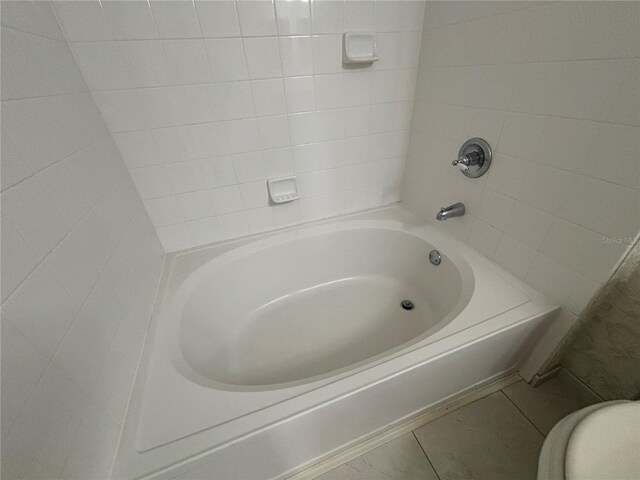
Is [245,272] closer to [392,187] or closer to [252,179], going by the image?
[252,179]

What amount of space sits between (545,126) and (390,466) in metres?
1.16

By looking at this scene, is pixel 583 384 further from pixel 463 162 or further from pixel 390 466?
pixel 463 162

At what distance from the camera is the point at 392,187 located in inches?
58.2

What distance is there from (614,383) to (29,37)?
1941mm

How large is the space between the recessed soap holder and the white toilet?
1123 mm

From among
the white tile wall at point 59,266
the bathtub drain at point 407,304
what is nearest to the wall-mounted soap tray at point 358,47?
the white tile wall at point 59,266

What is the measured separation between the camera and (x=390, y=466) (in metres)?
0.85

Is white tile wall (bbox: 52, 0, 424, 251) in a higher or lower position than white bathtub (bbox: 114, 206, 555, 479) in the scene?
higher

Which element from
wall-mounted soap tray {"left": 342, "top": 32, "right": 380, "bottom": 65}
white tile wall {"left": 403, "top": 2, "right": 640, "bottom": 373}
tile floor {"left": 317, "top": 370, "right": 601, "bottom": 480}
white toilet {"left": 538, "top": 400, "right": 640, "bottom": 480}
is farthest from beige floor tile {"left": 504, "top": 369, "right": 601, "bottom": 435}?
wall-mounted soap tray {"left": 342, "top": 32, "right": 380, "bottom": 65}

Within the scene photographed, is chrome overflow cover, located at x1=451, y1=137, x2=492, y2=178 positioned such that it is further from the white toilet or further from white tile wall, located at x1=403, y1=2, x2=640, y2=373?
the white toilet

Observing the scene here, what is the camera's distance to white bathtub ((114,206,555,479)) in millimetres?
625

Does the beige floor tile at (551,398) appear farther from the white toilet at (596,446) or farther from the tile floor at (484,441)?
the white toilet at (596,446)

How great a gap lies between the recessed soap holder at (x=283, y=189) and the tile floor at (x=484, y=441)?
1.04 meters

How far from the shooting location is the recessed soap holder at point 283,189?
1.20m
